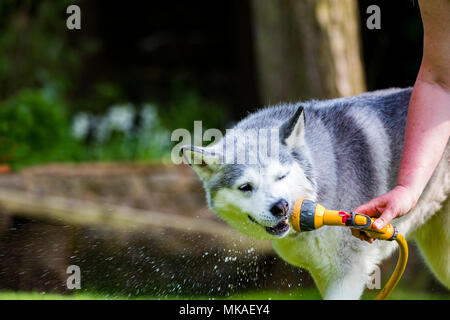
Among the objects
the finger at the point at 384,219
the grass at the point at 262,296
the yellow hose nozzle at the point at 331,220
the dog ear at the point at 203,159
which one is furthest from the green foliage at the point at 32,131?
the finger at the point at 384,219

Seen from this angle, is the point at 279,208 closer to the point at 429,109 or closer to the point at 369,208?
the point at 369,208

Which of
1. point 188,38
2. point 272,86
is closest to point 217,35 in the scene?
point 188,38

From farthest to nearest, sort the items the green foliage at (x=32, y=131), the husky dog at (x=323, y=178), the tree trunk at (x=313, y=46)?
the green foliage at (x=32, y=131)
the tree trunk at (x=313, y=46)
the husky dog at (x=323, y=178)

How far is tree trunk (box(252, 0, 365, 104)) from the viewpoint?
581cm

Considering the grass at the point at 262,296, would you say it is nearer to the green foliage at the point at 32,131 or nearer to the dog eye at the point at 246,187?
the dog eye at the point at 246,187

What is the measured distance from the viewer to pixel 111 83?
10.4m

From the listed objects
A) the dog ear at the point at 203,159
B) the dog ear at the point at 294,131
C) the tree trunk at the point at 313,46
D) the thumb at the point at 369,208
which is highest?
the tree trunk at the point at 313,46

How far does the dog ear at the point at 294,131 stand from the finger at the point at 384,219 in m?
0.85

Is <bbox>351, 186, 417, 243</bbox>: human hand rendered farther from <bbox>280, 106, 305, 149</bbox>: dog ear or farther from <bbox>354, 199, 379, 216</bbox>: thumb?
<bbox>280, 106, 305, 149</bbox>: dog ear

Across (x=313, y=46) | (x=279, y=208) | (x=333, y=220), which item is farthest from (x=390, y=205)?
(x=313, y=46)

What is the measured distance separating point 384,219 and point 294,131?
0.91 m

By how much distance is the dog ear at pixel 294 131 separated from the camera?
3.19 meters

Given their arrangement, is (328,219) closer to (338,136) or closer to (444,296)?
(338,136)

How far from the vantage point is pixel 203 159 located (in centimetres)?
331
